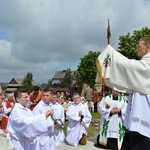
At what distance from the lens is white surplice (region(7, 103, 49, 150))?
16.7 ft

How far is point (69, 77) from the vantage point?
302 ft

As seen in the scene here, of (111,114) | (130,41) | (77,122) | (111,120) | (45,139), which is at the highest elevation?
(130,41)

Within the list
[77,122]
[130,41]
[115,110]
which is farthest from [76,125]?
[130,41]

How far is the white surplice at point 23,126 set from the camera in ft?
16.7

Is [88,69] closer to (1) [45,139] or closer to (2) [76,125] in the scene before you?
(2) [76,125]

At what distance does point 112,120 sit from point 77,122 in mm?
1645

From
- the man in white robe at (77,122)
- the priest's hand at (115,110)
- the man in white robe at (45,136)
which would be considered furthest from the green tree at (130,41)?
the man in white robe at (45,136)

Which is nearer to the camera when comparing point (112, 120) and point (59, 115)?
point (112, 120)

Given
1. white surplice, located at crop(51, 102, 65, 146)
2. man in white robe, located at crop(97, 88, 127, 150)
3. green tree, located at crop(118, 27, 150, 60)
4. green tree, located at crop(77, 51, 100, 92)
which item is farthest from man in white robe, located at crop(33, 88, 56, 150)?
green tree, located at crop(77, 51, 100, 92)

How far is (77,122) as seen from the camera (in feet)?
32.2

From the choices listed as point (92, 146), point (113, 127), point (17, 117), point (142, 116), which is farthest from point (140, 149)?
point (92, 146)

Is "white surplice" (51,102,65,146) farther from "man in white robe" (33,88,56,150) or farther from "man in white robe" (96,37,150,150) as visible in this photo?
"man in white robe" (96,37,150,150)

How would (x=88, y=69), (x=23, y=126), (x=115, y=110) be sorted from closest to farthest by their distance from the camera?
(x=23, y=126), (x=115, y=110), (x=88, y=69)

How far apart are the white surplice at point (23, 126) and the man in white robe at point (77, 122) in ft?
14.5
